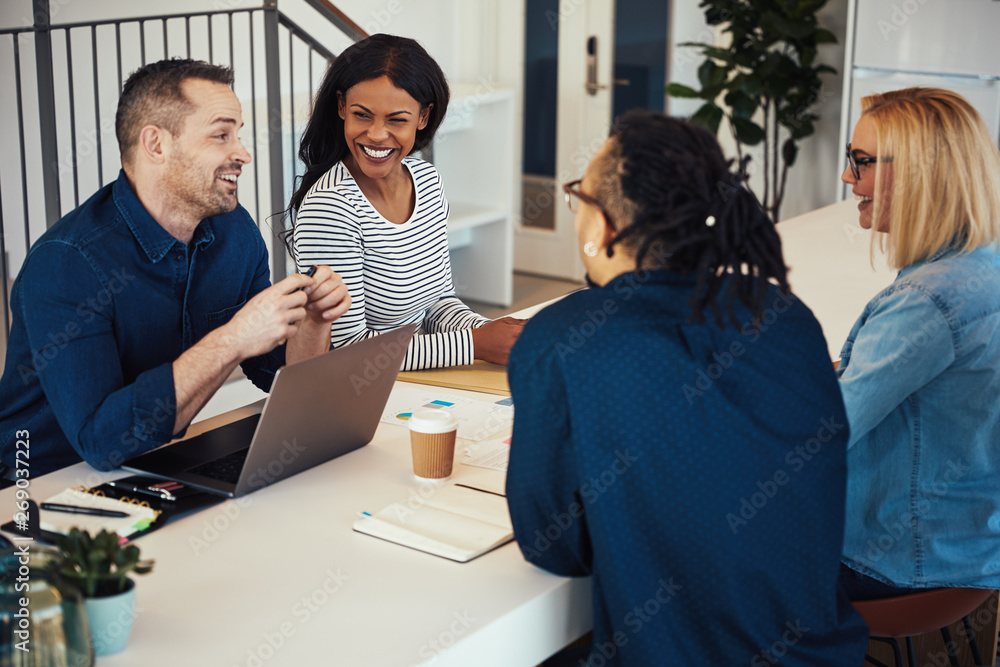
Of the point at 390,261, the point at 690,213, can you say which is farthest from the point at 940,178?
the point at 390,261

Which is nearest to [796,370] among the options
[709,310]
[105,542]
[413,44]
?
[709,310]

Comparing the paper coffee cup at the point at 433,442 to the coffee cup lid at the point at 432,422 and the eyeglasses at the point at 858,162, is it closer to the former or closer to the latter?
Result: the coffee cup lid at the point at 432,422

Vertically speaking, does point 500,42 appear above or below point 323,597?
above

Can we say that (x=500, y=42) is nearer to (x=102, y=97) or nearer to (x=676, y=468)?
(x=102, y=97)

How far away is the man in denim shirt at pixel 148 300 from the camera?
147 cm

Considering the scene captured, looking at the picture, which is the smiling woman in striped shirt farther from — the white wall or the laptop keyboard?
the white wall

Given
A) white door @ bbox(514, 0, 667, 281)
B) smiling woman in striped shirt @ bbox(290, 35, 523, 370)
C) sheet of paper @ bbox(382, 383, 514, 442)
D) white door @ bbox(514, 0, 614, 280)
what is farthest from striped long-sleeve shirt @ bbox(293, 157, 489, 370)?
white door @ bbox(514, 0, 667, 281)

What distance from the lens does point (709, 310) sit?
45.4 inches

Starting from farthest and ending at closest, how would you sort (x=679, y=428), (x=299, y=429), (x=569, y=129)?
1. (x=569, y=129)
2. (x=299, y=429)
3. (x=679, y=428)

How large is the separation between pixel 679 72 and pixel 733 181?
4.66 meters

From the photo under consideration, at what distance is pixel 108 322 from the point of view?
1.55 metres

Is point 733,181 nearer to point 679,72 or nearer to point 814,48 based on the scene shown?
point 814,48

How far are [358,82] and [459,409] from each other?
79cm

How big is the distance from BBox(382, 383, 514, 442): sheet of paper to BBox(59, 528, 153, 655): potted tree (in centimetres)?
72
